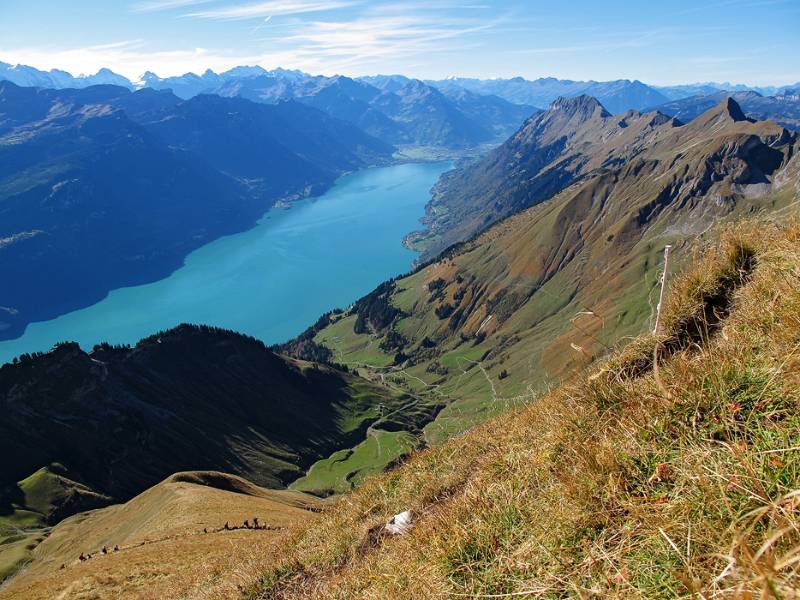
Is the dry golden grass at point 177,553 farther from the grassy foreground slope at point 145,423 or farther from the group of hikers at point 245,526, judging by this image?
the grassy foreground slope at point 145,423

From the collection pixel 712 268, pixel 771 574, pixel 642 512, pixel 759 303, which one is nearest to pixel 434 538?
pixel 642 512

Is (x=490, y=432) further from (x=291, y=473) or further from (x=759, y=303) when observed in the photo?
(x=291, y=473)

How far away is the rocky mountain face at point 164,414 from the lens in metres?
113

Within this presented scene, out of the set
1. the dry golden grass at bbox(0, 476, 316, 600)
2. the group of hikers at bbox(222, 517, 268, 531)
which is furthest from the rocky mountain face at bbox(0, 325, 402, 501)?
the group of hikers at bbox(222, 517, 268, 531)

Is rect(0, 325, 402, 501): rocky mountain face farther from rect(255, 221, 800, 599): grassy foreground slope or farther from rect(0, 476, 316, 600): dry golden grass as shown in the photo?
rect(255, 221, 800, 599): grassy foreground slope

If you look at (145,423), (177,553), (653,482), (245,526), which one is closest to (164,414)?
(145,423)

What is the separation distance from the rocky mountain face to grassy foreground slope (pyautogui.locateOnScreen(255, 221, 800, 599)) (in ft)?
379

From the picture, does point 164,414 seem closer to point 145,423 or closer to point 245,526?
point 145,423

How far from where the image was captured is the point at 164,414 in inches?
5502

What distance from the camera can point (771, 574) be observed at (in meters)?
2.43

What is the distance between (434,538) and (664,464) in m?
2.76

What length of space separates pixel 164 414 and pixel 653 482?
154m

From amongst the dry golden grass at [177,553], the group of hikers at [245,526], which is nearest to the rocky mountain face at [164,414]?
the dry golden grass at [177,553]

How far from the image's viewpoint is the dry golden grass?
13610mm
